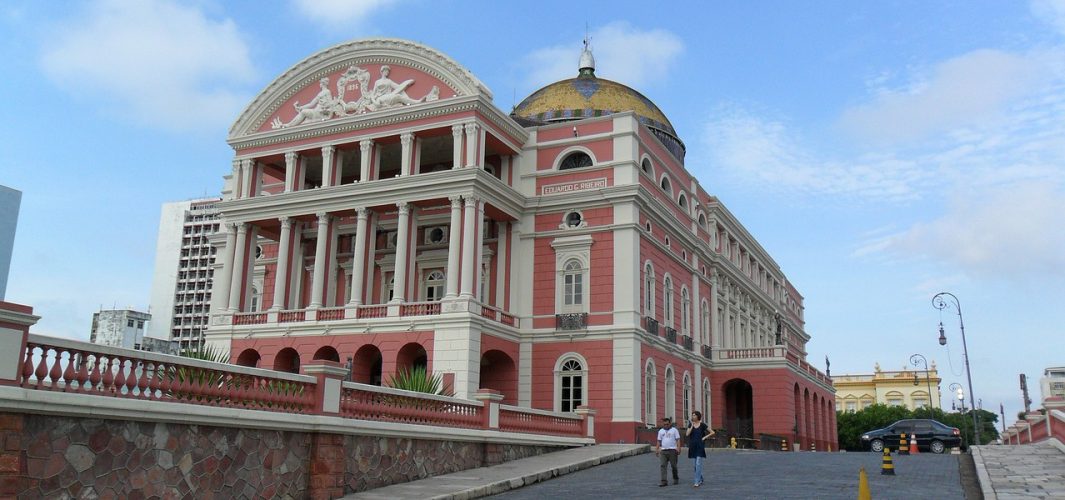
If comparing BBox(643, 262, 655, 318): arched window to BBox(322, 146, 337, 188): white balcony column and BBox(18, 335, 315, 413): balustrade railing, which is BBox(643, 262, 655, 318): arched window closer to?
BBox(322, 146, 337, 188): white balcony column

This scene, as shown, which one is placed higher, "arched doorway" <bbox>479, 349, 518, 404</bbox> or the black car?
"arched doorway" <bbox>479, 349, 518, 404</bbox>

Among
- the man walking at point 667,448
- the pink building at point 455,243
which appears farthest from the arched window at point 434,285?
the man walking at point 667,448

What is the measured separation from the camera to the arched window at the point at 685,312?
39.1 meters

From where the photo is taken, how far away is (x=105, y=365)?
12.5 m

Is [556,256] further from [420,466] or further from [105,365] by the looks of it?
[105,365]

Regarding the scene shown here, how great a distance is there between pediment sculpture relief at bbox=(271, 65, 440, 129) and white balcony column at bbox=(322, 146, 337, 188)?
130cm

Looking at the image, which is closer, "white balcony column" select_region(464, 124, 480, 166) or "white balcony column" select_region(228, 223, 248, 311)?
"white balcony column" select_region(464, 124, 480, 166)

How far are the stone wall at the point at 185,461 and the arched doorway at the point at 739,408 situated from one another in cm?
2658

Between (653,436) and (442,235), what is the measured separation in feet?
37.0

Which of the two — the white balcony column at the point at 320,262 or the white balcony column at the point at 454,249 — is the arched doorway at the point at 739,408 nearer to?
the white balcony column at the point at 454,249

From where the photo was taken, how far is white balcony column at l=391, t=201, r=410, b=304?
107ft

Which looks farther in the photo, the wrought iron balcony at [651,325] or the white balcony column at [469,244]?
the wrought iron balcony at [651,325]

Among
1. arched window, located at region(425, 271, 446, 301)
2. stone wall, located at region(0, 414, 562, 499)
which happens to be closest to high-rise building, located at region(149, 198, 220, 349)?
arched window, located at region(425, 271, 446, 301)

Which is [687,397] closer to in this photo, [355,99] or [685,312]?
[685,312]
